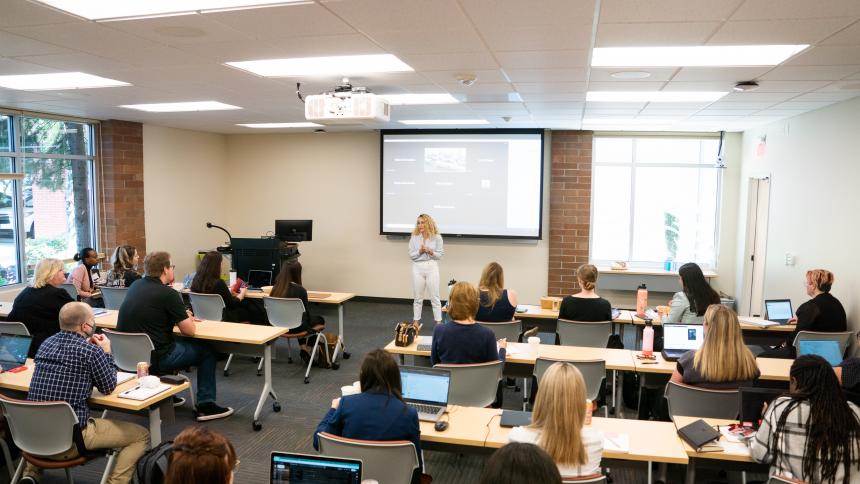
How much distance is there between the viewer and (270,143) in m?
10.6

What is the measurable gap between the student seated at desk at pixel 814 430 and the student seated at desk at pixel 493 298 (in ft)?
9.28

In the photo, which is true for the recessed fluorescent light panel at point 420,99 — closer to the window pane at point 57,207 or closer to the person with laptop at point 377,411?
the person with laptop at point 377,411

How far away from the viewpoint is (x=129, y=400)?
3514 millimetres

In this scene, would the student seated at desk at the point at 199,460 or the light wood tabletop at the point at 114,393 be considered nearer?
the student seated at desk at the point at 199,460

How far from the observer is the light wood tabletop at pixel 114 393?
3482mm

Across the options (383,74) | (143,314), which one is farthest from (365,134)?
(143,314)

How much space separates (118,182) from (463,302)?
265 inches

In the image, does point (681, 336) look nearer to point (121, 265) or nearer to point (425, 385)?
point (425, 385)

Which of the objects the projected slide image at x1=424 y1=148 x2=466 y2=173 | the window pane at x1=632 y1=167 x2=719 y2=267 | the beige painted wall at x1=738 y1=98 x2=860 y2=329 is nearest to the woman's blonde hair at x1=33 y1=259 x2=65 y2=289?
the projected slide image at x1=424 y1=148 x2=466 y2=173

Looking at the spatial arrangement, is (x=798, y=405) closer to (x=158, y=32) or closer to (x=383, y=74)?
(x=383, y=74)

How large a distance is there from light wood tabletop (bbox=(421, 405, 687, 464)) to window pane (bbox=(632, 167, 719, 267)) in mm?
6882

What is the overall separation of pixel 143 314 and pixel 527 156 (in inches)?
249

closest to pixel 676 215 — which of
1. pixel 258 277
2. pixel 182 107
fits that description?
pixel 258 277

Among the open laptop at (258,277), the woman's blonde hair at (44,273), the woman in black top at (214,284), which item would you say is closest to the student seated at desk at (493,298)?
the woman in black top at (214,284)
